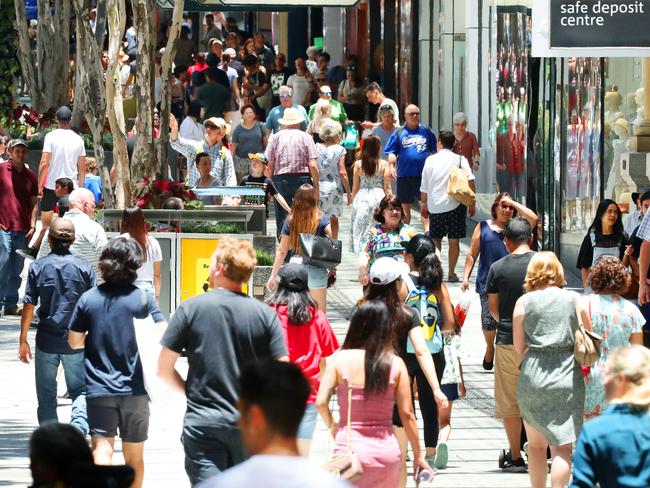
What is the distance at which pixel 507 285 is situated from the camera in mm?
10266

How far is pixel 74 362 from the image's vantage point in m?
10.1

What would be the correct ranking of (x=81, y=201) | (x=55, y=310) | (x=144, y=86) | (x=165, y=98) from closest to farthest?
(x=55, y=310), (x=81, y=201), (x=144, y=86), (x=165, y=98)

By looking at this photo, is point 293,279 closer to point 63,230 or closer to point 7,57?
point 63,230

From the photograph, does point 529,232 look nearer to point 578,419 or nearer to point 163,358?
point 578,419

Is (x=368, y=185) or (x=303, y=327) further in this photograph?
(x=368, y=185)

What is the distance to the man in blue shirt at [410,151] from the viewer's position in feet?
64.4

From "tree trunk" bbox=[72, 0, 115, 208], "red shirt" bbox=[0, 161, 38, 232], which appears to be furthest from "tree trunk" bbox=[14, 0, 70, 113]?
"red shirt" bbox=[0, 161, 38, 232]

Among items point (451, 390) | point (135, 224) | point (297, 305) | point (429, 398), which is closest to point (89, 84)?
point (135, 224)

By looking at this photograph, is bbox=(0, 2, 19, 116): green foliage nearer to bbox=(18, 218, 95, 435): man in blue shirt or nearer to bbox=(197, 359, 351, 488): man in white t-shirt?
bbox=(18, 218, 95, 435): man in blue shirt

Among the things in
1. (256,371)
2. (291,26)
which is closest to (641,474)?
(256,371)

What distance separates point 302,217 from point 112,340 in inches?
210

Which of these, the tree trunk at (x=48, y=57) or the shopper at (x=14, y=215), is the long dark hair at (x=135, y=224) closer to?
the shopper at (x=14, y=215)

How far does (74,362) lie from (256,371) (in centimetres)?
548

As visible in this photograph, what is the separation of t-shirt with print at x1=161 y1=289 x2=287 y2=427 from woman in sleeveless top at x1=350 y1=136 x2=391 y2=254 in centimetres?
991
